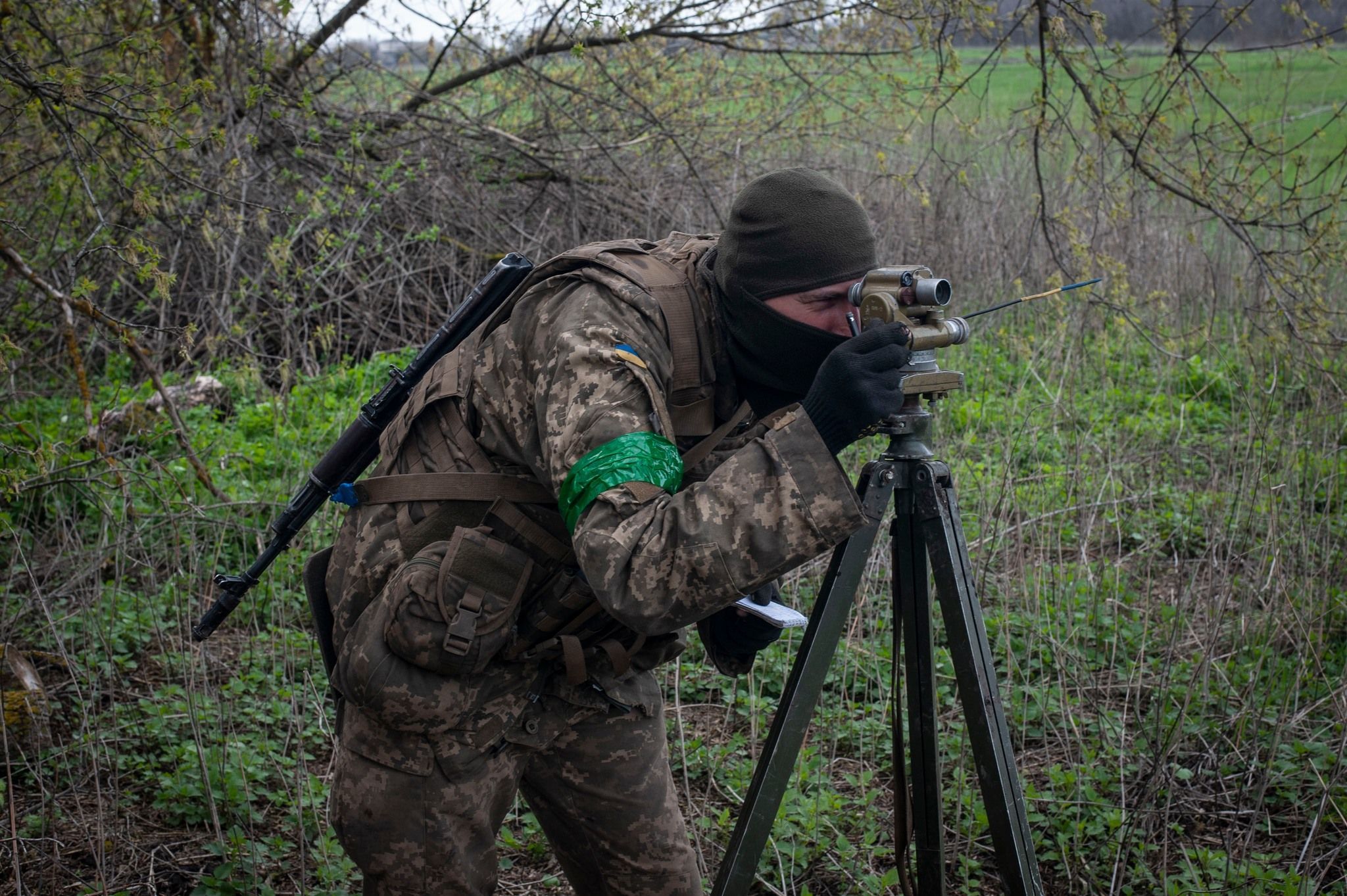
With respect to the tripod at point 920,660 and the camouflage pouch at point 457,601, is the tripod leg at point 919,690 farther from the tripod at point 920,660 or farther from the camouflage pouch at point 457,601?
the camouflage pouch at point 457,601

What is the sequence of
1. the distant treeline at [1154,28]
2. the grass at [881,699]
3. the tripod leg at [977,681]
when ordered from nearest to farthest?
1. the tripod leg at [977,681]
2. the grass at [881,699]
3. the distant treeline at [1154,28]

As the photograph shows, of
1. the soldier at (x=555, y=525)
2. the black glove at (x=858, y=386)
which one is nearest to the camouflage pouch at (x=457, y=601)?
the soldier at (x=555, y=525)

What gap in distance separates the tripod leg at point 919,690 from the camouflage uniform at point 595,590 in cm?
34

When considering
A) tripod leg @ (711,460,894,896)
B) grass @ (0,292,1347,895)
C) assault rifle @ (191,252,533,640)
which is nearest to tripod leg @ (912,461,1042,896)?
tripod leg @ (711,460,894,896)

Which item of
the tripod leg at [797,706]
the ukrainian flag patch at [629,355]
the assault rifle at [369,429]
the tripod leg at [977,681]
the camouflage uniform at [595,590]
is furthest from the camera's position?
the assault rifle at [369,429]

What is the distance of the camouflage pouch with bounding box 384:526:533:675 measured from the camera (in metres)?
1.92

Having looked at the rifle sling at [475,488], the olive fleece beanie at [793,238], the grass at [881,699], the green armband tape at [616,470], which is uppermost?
the olive fleece beanie at [793,238]

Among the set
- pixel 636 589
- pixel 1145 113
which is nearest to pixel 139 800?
pixel 636 589

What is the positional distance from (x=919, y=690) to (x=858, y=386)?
70 cm

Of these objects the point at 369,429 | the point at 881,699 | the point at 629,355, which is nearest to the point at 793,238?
the point at 629,355

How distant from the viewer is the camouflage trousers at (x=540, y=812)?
A: 79.4 inches

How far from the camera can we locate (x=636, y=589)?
1577mm

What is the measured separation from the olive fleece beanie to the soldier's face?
12mm

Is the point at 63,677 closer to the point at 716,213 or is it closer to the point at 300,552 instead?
the point at 300,552
